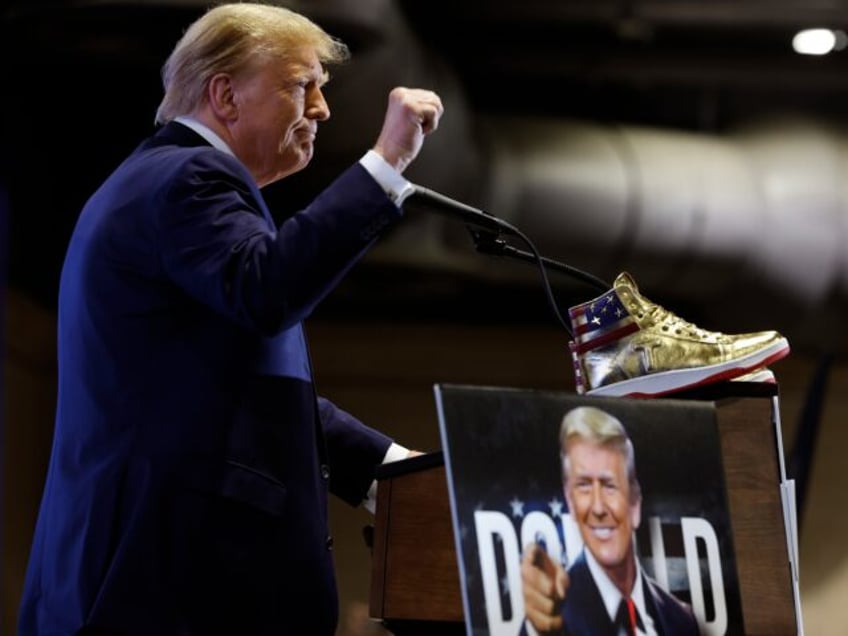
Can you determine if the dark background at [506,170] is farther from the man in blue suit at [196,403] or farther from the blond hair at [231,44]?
the man in blue suit at [196,403]

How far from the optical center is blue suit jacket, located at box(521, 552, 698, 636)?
150 centimetres

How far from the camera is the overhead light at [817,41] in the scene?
206 inches

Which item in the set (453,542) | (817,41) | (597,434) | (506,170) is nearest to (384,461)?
(453,542)

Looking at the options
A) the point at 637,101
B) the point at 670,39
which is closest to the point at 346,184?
the point at 670,39

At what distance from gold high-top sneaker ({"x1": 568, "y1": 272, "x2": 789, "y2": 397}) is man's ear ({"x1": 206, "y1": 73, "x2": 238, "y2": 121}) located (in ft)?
1.52

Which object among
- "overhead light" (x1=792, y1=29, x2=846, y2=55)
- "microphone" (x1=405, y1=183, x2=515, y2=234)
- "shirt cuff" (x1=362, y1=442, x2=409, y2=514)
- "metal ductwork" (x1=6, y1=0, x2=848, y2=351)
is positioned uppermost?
"overhead light" (x1=792, y1=29, x2=846, y2=55)

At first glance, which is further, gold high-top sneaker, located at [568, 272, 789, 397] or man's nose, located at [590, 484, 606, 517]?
gold high-top sneaker, located at [568, 272, 789, 397]

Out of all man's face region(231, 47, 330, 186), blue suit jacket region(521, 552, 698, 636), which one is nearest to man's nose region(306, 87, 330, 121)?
man's face region(231, 47, 330, 186)

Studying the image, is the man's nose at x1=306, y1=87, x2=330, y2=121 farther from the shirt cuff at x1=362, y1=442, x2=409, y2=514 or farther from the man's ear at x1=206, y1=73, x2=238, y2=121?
the shirt cuff at x1=362, y1=442, x2=409, y2=514

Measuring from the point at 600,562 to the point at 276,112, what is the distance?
70 centimetres

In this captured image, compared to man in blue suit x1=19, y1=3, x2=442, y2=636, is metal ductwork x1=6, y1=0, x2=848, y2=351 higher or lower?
higher

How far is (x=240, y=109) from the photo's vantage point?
1.93m

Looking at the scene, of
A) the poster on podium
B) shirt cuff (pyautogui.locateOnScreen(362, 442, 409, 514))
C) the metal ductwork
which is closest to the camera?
the poster on podium

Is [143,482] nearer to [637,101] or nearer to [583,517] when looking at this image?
[583,517]
